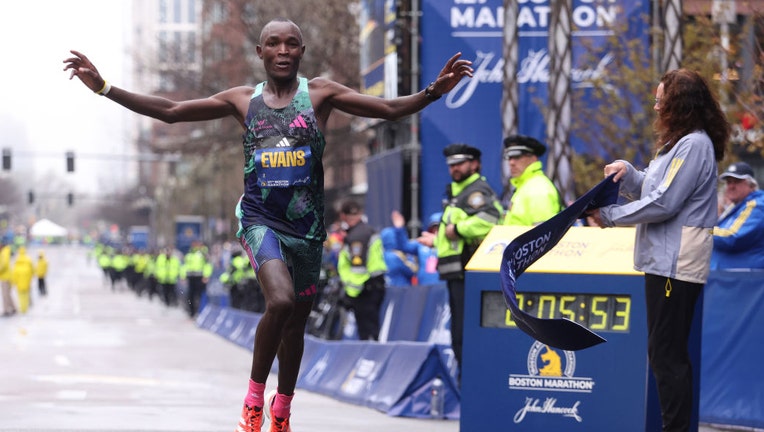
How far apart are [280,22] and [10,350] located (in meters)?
14.7

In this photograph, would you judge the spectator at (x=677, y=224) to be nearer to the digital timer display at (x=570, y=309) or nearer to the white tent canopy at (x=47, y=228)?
the digital timer display at (x=570, y=309)

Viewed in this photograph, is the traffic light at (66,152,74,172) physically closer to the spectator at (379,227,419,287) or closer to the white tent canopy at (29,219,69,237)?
the white tent canopy at (29,219,69,237)

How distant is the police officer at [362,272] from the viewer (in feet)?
55.8

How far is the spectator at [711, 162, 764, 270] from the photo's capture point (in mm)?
10891

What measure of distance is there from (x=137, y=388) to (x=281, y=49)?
282 inches

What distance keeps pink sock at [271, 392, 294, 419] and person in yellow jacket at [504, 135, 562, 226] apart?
2791 millimetres

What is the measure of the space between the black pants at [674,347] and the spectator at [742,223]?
13.6 feet

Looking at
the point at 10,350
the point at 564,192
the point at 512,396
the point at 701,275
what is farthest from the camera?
the point at 10,350

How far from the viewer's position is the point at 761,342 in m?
10.3

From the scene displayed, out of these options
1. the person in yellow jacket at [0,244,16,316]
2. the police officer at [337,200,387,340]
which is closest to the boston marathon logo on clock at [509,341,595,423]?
the police officer at [337,200,387,340]

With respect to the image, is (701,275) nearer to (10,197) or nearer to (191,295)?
(191,295)

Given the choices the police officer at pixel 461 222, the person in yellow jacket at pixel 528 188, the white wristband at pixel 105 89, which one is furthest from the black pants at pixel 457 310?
the white wristband at pixel 105 89

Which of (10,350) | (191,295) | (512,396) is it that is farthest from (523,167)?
(191,295)

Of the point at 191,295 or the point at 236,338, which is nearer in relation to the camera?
the point at 236,338
